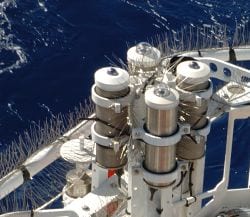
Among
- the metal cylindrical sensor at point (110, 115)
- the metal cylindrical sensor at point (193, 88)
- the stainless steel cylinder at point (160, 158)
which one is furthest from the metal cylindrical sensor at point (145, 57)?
the stainless steel cylinder at point (160, 158)

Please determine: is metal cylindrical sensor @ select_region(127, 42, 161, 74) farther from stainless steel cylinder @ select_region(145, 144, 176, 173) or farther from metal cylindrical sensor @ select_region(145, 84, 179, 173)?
stainless steel cylinder @ select_region(145, 144, 176, 173)

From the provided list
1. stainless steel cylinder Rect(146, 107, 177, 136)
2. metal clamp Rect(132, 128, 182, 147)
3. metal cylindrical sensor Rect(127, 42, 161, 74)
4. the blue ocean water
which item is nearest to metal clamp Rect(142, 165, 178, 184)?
metal clamp Rect(132, 128, 182, 147)

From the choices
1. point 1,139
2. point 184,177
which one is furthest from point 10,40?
point 184,177

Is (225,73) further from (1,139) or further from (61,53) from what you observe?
(61,53)

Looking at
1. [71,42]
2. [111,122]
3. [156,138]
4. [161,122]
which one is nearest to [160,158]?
[156,138]

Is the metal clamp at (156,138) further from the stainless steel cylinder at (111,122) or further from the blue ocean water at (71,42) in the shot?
the blue ocean water at (71,42)

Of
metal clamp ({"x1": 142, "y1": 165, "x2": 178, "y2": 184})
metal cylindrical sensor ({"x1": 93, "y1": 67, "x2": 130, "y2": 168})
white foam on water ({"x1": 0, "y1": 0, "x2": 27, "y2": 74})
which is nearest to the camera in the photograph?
metal cylindrical sensor ({"x1": 93, "y1": 67, "x2": 130, "y2": 168})
